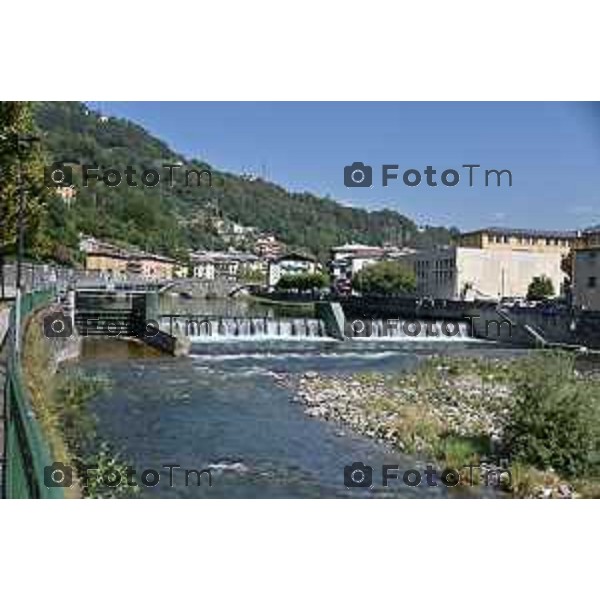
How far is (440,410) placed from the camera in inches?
336

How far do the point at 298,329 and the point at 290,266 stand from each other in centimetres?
317

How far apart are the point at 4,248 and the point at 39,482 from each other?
5.93 metres

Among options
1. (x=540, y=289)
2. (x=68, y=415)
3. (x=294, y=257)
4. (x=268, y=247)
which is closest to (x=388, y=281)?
(x=540, y=289)

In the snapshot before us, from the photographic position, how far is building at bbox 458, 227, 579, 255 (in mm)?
10539

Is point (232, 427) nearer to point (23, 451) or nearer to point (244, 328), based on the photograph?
point (23, 451)

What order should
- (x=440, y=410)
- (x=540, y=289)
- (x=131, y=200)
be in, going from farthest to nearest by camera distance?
1. (x=540, y=289)
2. (x=440, y=410)
3. (x=131, y=200)

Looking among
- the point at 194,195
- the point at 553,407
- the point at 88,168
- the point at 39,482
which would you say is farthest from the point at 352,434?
the point at 39,482

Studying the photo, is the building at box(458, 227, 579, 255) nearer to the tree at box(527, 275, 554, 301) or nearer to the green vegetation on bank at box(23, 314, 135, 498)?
the tree at box(527, 275, 554, 301)

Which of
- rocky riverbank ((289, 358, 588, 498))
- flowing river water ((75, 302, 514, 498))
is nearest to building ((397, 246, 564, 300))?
flowing river water ((75, 302, 514, 498))

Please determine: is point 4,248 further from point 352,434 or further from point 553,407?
point 553,407

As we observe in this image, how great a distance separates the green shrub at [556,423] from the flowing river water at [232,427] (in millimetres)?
637

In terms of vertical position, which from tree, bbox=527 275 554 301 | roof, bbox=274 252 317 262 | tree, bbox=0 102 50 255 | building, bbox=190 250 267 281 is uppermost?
tree, bbox=0 102 50 255

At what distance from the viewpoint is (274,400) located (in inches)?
367

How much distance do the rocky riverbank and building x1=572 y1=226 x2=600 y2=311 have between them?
192 inches
